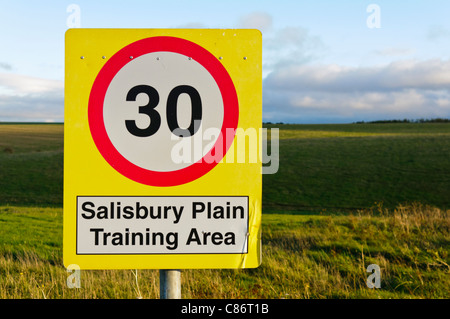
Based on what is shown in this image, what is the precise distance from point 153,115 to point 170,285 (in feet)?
2.87

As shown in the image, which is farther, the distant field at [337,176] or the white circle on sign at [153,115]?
the distant field at [337,176]

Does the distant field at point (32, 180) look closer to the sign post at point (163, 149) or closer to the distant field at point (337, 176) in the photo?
the distant field at point (337, 176)

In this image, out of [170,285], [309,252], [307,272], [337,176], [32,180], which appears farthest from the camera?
[32,180]

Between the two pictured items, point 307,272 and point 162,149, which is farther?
point 307,272

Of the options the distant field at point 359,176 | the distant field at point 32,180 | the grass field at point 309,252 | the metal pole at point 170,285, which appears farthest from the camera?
the distant field at point 32,180

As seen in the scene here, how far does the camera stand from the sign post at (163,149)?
217 cm

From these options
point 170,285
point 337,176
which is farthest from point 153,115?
point 337,176

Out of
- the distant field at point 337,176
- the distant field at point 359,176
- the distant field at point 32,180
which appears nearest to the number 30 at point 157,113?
the distant field at point 337,176

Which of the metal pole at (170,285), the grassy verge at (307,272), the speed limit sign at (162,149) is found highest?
the speed limit sign at (162,149)

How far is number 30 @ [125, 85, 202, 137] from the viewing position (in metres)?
2.17

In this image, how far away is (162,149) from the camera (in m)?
2.17

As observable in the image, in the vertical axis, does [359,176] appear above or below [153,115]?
below

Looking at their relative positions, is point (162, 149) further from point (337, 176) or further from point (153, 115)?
point (337, 176)
